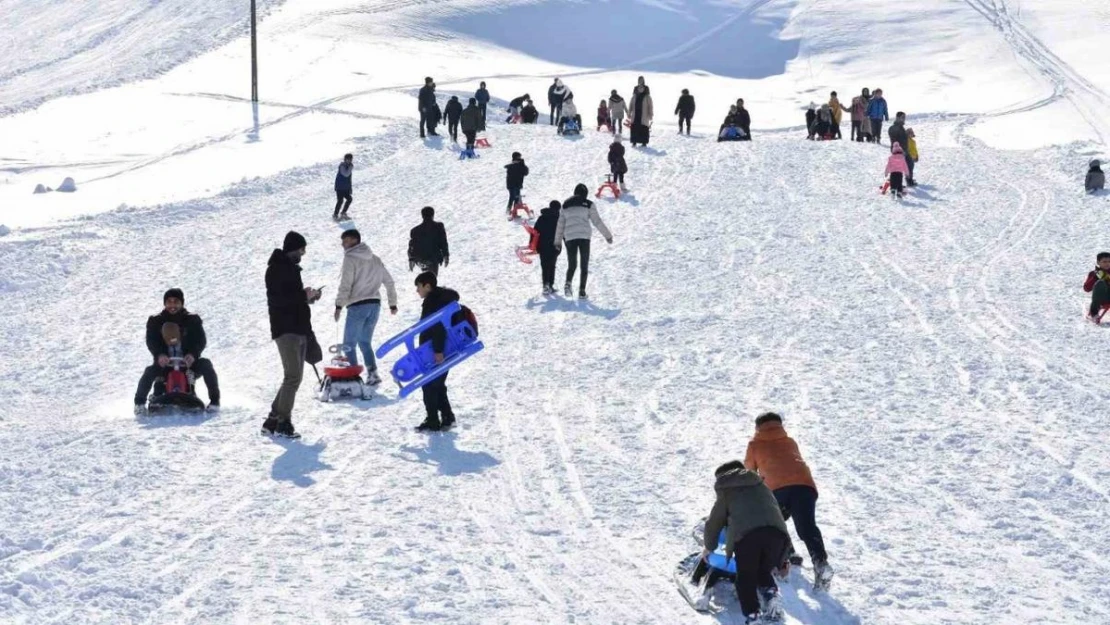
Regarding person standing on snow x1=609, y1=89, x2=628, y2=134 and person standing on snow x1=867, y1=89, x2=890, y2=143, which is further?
person standing on snow x1=609, y1=89, x2=628, y2=134

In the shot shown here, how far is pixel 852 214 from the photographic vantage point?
2325cm

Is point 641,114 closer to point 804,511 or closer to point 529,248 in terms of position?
point 529,248

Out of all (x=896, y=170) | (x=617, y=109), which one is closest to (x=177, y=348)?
(x=896, y=170)

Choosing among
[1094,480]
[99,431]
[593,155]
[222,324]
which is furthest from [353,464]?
[593,155]

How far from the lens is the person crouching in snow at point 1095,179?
81.0 ft

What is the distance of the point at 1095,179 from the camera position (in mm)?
24703

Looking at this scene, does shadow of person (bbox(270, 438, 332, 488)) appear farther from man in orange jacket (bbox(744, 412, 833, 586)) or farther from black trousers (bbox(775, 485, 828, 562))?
black trousers (bbox(775, 485, 828, 562))

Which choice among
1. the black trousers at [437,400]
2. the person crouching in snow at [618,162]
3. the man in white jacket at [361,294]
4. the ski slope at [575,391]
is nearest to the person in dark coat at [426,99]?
the ski slope at [575,391]

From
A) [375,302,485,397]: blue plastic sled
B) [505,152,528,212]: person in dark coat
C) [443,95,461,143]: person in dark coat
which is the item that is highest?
[443,95,461,143]: person in dark coat

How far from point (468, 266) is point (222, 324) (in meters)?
4.28

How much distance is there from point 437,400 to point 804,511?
4.33 m

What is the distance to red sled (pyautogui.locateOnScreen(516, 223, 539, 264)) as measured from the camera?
18.3 meters

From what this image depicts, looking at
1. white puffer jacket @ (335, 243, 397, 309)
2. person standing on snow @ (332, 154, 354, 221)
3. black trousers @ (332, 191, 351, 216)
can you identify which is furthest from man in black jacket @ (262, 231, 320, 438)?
black trousers @ (332, 191, 351, 216)

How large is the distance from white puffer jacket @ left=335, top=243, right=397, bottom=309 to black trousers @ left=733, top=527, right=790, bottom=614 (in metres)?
6.16
